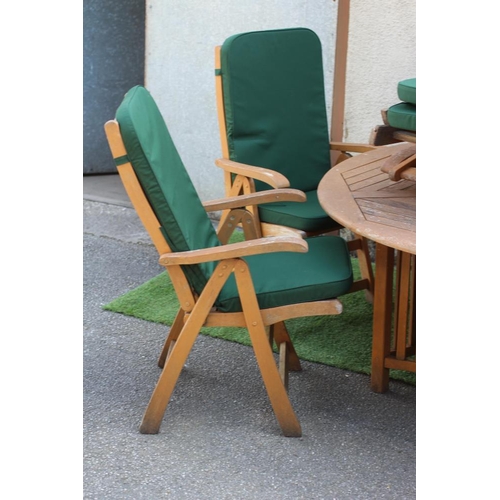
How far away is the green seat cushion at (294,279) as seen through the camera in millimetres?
2488

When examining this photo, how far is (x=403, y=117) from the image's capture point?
9.07 ft

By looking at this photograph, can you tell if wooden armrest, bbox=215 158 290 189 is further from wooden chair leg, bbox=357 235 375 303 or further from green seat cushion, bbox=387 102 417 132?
wooden chair leg, bbox=357 235 375 303

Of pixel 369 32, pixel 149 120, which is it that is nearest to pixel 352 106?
pixel 369 32

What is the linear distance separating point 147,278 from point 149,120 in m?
1.67

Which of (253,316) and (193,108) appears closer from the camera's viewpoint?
(253,316)

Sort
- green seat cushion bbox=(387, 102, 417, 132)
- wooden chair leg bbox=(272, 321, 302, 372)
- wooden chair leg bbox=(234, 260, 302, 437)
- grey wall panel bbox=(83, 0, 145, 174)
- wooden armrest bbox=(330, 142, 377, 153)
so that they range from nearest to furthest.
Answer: wooden chair leg bbox=(234, 260, 302, 437)
green seat cushion bbox=(387, 102, 417, 132)
wooden chair leg bbox=(272, 321, 302, 372)
wooden armrest bbox=(330, 142, 377, 153)
grey wall panel bbox=(83, 0, 145, 174)

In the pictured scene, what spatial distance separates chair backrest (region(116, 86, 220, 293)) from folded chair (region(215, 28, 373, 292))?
611 mm

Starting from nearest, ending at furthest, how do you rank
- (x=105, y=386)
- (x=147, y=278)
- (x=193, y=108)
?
1. (x=105, y=386)
2. (x=147, y=278)
3. (x=193, y=108)

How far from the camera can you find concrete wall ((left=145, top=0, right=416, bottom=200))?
4215 mm

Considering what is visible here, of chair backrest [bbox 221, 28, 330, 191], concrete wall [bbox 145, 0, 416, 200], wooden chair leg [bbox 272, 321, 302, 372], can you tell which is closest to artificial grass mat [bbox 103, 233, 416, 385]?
wooden chair leg [bbox 272, 321, 302, 372]

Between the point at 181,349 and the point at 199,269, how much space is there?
0.26m

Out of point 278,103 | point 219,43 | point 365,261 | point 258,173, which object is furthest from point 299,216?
point 219,43
